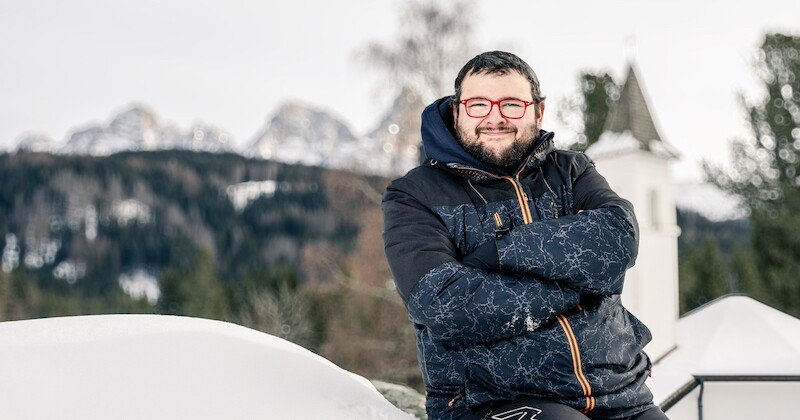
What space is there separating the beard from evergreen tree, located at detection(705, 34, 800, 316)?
57.6 ft

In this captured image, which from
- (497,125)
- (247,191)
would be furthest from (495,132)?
(247,191)

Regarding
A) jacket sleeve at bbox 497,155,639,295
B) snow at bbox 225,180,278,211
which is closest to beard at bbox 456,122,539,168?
jacket sleeve at bbox 497,155,639,295

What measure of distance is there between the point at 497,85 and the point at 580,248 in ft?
1.64

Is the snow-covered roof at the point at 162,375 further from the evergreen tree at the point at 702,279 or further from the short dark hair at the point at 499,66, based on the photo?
the evergreen tree at the point at 702,279

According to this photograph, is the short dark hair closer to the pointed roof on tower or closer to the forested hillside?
the pointed roof on tower

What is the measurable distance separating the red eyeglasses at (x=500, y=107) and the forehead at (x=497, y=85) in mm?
13

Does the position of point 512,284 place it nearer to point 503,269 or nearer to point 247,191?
point 503,269

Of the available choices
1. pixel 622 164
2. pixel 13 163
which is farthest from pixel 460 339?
pixel 13 163

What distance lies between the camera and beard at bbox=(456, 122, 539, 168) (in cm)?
191

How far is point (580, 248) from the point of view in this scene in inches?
69.3

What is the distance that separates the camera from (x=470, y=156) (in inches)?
74.9

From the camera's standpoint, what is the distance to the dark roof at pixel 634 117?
10125mm

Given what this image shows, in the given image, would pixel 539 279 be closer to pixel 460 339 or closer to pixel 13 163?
pixel 460 339

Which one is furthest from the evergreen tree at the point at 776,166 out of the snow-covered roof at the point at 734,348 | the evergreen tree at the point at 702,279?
the evergreen tree at the point at 702,279
